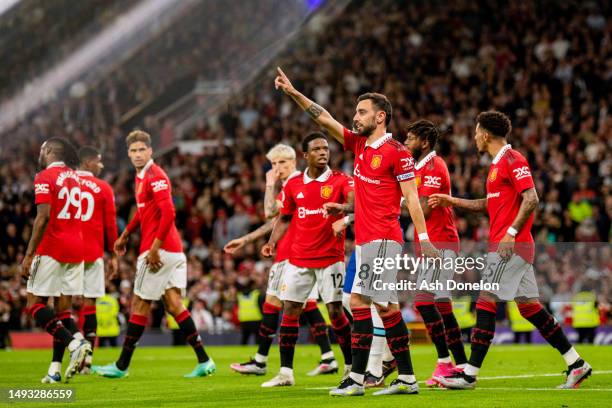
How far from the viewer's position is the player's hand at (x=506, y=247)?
10.1m

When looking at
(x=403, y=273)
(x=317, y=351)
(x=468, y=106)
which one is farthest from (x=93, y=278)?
(x=468, y=106)

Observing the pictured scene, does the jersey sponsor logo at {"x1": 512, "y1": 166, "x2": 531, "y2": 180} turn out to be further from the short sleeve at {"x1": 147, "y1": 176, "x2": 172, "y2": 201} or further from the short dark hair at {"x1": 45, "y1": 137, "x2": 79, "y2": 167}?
the short dark hair at {"x1": 45, "y1": 137, "x2": 79, "y2": 167}

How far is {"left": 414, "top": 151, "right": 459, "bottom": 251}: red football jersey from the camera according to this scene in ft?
36.4

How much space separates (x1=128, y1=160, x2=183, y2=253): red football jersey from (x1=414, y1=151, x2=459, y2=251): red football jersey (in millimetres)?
2880

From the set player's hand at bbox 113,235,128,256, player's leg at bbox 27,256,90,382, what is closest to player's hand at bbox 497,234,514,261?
player's hand at bbox 113,235,128,256

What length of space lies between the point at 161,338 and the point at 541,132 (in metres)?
9.77

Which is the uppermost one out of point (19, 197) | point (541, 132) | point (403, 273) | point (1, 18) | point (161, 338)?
point (1, 18)

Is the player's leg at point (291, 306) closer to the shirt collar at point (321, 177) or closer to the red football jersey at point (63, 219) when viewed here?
the shirt collar at point (321, 177)

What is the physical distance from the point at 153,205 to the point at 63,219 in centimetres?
110

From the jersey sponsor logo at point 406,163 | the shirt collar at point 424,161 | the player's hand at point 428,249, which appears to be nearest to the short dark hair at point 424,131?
the shirt collar at point 424,161

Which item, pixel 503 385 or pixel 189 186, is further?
pixel 189 186

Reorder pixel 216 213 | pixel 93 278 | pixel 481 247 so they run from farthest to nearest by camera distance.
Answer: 1. pixel 216 213
2. pixel 481 247
3. pixel 93 278

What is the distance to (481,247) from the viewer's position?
20.9 meters

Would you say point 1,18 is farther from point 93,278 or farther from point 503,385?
point 503,385
